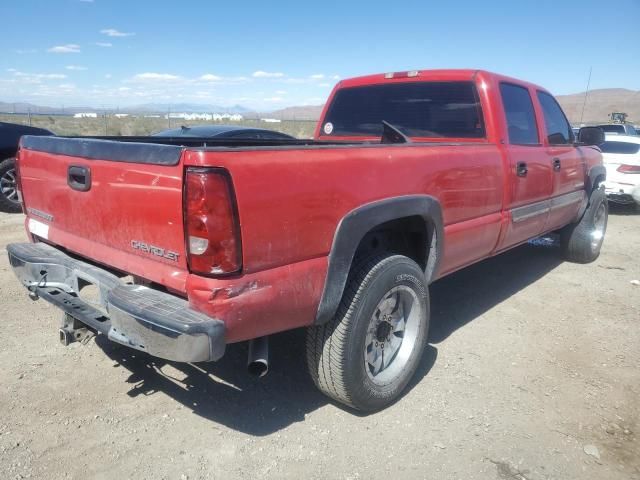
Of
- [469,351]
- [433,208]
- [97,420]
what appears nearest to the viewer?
[97,420]

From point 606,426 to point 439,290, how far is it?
2.32 meters

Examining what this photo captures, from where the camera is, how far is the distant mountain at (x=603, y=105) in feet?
315

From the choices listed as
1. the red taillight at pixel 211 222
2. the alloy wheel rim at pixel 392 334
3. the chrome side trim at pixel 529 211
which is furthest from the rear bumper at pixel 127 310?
the chrome side trim at pixel 529 211

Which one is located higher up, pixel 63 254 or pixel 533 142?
pixel 533 142

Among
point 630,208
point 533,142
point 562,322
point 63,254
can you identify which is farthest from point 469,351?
point 630,208

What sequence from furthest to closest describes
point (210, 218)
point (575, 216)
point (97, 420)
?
point (575, 216) → point (97, 420) → point (210, 218)

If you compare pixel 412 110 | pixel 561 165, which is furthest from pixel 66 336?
pixel 561 165

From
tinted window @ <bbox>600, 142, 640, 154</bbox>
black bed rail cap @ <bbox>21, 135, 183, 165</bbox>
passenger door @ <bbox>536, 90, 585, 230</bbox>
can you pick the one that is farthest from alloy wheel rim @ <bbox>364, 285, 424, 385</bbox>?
tinted window @ <bbox>600, 142, 640, 154</bbox>

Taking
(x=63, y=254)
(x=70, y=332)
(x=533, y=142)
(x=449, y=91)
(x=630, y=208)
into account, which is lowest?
(x=630, y=208)

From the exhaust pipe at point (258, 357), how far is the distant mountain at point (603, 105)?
8887cm

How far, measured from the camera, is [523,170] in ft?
13.0

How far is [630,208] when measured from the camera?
11211mm

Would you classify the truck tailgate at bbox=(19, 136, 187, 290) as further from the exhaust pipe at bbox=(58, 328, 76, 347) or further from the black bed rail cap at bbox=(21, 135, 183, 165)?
the exhaust pipe at bbox=(58, 328, 76, 347)

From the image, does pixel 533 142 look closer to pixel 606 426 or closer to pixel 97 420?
pixel 606 426
